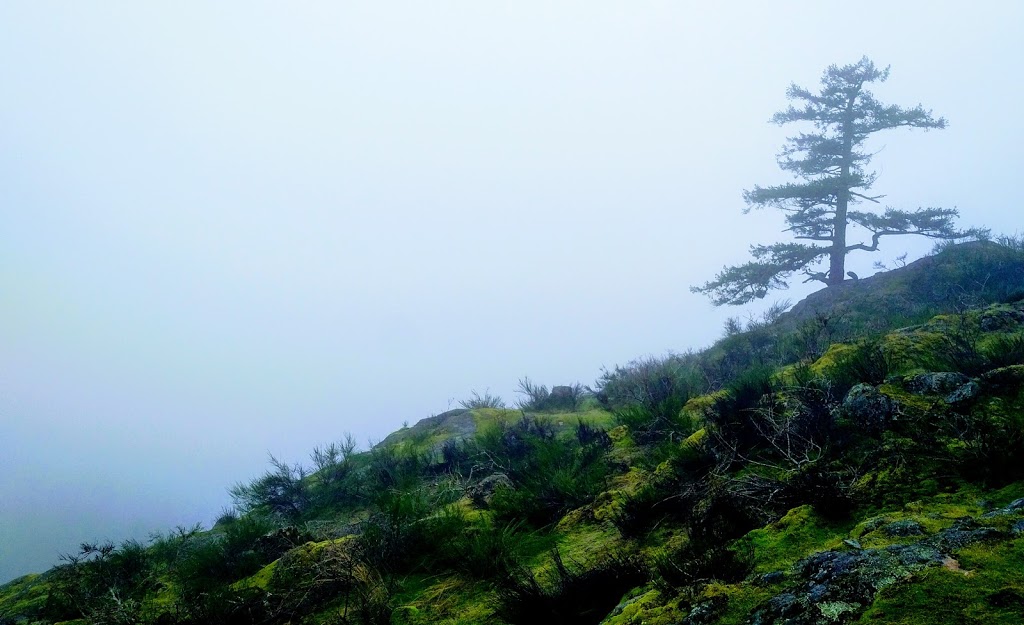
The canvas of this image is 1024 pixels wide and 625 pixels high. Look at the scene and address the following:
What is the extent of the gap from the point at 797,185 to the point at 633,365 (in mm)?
12975

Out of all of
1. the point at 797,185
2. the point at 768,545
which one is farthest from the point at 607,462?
the point at 797,185

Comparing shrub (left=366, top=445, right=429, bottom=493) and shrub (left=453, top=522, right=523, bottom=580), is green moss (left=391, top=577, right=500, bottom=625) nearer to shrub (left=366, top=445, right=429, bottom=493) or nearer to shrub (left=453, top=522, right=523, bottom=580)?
shrub (left=453, top=522, right=523, bottom=580)

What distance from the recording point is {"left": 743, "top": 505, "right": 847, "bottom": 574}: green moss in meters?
2.77

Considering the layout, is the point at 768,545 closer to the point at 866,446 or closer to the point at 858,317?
the point at 866,446

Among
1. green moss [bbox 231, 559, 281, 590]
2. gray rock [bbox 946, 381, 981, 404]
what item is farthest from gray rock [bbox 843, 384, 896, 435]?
green moss [bbox 231, 559, 281, 590]

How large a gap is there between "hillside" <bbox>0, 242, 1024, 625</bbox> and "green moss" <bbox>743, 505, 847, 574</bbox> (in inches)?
0.6

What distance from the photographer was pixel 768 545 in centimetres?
303

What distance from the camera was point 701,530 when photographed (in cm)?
351

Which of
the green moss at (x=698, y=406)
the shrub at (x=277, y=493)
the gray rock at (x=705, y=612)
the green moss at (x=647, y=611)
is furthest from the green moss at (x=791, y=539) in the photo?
the shrub at (x=277, y=493)

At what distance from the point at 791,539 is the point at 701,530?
0.61 meters

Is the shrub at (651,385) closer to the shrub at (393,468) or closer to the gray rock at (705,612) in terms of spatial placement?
the shrub at (393,468)

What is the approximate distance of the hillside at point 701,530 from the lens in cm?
228

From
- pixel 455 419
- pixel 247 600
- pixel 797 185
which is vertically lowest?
pixel 247 600

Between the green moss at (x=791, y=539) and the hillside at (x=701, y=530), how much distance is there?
0.05 feet
